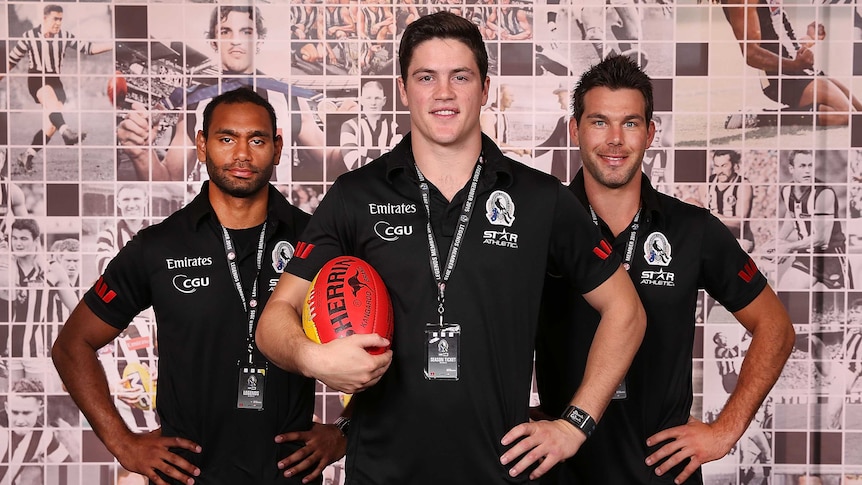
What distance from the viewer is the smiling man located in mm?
1728

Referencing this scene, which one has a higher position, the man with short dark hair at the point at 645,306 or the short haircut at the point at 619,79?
the short haircut at the point at 619,79

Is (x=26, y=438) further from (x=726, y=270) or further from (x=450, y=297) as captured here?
(x=726, y=270)

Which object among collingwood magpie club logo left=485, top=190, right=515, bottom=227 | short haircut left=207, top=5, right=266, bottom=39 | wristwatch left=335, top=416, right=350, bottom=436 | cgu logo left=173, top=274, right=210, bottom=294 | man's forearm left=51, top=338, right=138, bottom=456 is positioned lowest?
wristwatch left=335, top=416, right=350, bottom=436

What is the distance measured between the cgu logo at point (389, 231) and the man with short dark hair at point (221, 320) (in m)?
0.63

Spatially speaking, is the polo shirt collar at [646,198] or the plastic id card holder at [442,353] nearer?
the plastic id card holder at [442,353]

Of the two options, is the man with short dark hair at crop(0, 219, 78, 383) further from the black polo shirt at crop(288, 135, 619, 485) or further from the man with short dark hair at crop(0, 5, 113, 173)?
the black polo shirt at crop(288, 135, 619, 485)

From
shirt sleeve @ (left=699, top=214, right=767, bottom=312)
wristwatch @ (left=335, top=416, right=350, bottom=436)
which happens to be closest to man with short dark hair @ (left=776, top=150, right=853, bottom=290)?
shirt sleeve @ (left=699, top=214, right=767, bottom=312)

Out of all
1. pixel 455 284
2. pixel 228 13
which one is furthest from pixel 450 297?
pixel 228 13

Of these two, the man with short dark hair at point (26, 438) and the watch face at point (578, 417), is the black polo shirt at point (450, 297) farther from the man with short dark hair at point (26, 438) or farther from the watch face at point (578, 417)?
the man with short dark hair at point (26, 438)

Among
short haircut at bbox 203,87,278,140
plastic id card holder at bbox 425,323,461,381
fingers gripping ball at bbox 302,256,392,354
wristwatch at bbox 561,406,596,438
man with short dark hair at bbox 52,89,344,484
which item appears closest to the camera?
fingers gripping ball at bbox 302,256,392,354

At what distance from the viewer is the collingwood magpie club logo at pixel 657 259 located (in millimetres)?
2221

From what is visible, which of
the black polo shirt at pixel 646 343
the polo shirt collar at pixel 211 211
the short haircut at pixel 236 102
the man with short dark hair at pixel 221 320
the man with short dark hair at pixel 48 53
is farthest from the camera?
the man with short dark hair at pixel 48 53

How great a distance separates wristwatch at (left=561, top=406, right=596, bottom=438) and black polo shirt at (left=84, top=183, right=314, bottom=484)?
2.63ft

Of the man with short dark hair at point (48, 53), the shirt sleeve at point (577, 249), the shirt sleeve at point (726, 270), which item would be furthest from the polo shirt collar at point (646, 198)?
the man with short dark hair at point (48, 53)
